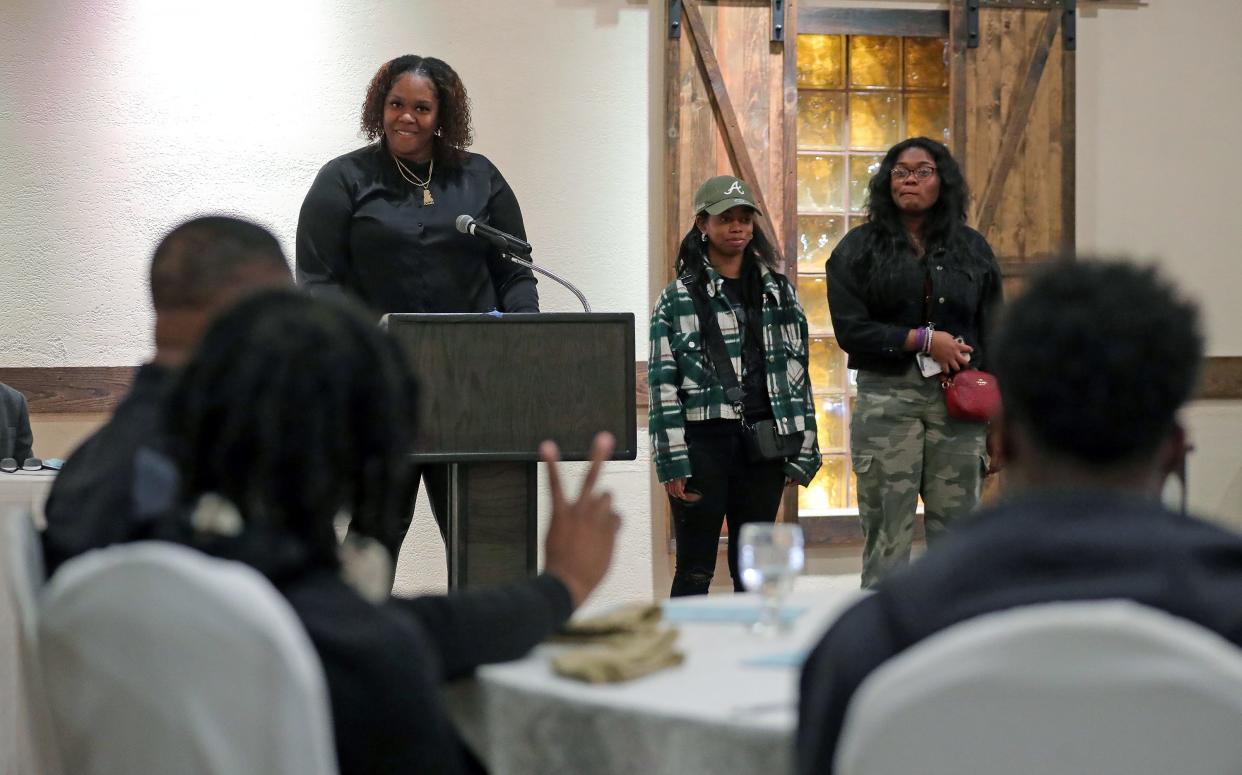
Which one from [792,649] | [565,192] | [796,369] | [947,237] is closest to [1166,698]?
[792,649]

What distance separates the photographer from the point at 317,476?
1122 millimetres

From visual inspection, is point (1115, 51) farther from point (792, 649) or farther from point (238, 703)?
point (238, 703)

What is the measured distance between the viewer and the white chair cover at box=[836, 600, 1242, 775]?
2.87 feet

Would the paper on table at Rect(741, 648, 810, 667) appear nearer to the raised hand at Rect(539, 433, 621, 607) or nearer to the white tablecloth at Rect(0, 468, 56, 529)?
the raised hand at Rect(539, 433, 621, 607)

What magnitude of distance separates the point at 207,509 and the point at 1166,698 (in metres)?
0.73

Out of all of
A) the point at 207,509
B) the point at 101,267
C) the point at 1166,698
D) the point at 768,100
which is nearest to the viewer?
the point at 1166,698

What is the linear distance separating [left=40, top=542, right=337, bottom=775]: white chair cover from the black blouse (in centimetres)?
261

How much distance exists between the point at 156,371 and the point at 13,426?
311 cm

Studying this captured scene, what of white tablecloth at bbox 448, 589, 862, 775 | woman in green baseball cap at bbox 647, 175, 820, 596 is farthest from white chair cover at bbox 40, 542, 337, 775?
woman in green baseball cap at bbox 647, 175, 820, 596

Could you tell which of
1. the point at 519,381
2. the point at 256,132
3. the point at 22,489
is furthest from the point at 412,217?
the point at 256,132

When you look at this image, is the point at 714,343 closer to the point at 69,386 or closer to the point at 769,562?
the point at 769,562

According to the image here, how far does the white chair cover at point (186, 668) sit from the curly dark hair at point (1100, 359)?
568mm

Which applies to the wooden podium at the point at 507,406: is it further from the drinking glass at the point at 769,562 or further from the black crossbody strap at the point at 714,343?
the drinking glass at the point at 769,562

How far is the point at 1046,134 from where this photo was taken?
18.9 feet
